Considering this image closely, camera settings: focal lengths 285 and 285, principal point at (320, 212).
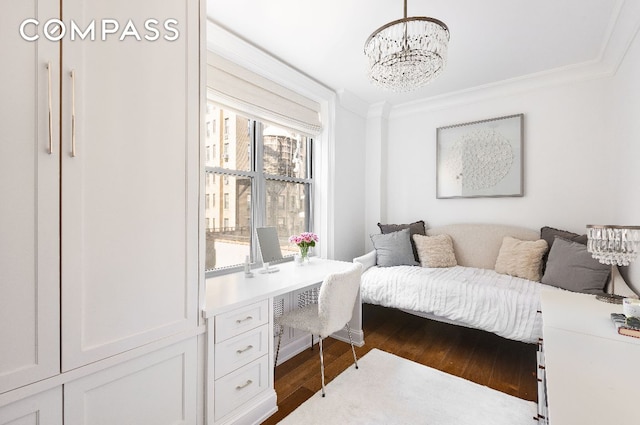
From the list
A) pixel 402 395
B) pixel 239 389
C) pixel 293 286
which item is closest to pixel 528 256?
pixel 402 395

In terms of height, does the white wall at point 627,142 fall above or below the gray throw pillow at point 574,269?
above

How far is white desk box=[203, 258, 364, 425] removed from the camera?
151cm

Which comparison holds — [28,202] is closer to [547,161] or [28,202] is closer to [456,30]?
[456,30]

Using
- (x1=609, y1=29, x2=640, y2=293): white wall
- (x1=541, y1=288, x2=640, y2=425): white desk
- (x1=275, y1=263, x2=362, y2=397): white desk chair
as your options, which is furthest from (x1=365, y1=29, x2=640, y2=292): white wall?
(x1=275, y1=263, x2=362, y2=397): white desk chair

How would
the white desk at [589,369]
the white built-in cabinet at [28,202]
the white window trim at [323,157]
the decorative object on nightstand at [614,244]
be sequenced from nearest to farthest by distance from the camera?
the white desk at [589,369]
the white built-in cabinet at [28,202]
the decorative object on nightstand at [614,244]
the white window trim at [323,157]

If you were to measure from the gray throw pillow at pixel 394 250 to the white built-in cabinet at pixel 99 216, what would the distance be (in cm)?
221

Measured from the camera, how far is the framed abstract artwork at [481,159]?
3.09m

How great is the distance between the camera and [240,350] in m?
1.63

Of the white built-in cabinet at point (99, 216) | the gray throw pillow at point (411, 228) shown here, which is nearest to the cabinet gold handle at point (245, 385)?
the white built-in cabinet at point (99, 216)

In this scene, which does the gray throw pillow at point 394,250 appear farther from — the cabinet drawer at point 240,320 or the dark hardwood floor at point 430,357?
the cabinet drawer at point 240,320

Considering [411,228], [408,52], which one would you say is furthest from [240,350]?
[411,228]

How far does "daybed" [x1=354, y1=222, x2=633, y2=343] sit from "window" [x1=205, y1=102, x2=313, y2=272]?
1084 mm

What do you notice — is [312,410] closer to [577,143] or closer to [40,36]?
[40,36]

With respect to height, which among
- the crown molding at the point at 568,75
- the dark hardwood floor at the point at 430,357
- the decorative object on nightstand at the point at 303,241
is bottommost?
the dark hardwood floor at the point at 430,357
